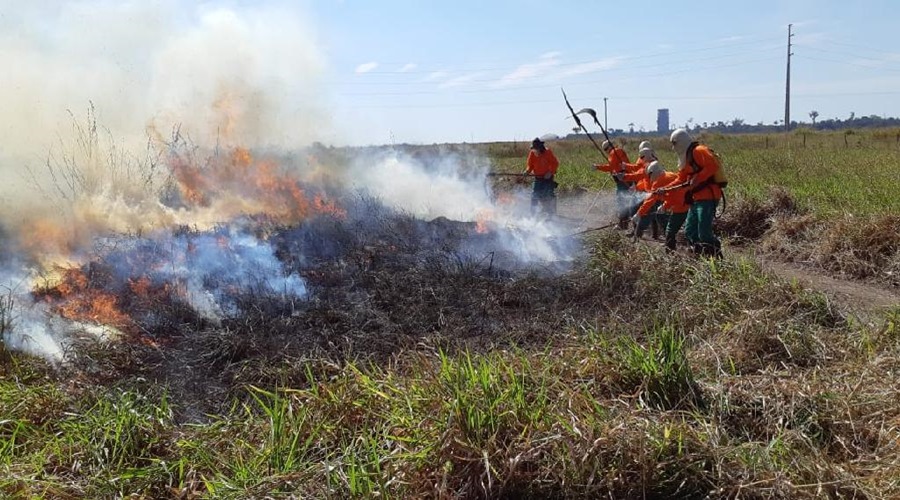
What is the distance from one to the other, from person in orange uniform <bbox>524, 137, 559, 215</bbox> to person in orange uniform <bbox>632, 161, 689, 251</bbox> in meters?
2.86

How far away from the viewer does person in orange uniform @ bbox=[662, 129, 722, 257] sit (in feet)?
24.8

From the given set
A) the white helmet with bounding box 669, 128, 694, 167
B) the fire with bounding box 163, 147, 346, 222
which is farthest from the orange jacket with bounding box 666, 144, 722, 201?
the fire with bounding box 163, 147, 346, 222

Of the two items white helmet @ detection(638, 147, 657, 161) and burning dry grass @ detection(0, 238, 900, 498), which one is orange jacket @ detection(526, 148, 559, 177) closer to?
white helmet @ detection(638, 147, 657, 161)

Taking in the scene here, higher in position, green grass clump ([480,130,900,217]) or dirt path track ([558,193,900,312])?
green grass clump ([480,130,900,217])

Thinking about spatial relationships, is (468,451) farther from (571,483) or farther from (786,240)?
(786,240)

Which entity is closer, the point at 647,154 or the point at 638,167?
the point at 647,154

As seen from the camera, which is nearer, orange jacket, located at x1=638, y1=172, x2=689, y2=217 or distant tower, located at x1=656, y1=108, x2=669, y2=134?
orange jacket, located at x1=638, y1=172, x2=689, y2=217

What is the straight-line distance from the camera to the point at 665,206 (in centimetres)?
838

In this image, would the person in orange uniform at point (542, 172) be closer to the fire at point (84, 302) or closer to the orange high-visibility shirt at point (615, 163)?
the orange high-visibility shirt at point (615, 163)

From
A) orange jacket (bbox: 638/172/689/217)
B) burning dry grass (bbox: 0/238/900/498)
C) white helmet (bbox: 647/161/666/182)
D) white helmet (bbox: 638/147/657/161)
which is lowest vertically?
burning dry grass (bbox: 0/238/900/498)

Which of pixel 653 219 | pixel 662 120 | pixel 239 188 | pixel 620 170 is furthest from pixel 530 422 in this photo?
pixel 662 120

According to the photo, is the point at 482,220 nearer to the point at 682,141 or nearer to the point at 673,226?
the point at 673,226

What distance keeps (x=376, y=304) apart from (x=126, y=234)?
4556 mm

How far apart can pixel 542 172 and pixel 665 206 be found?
419 centimetres
